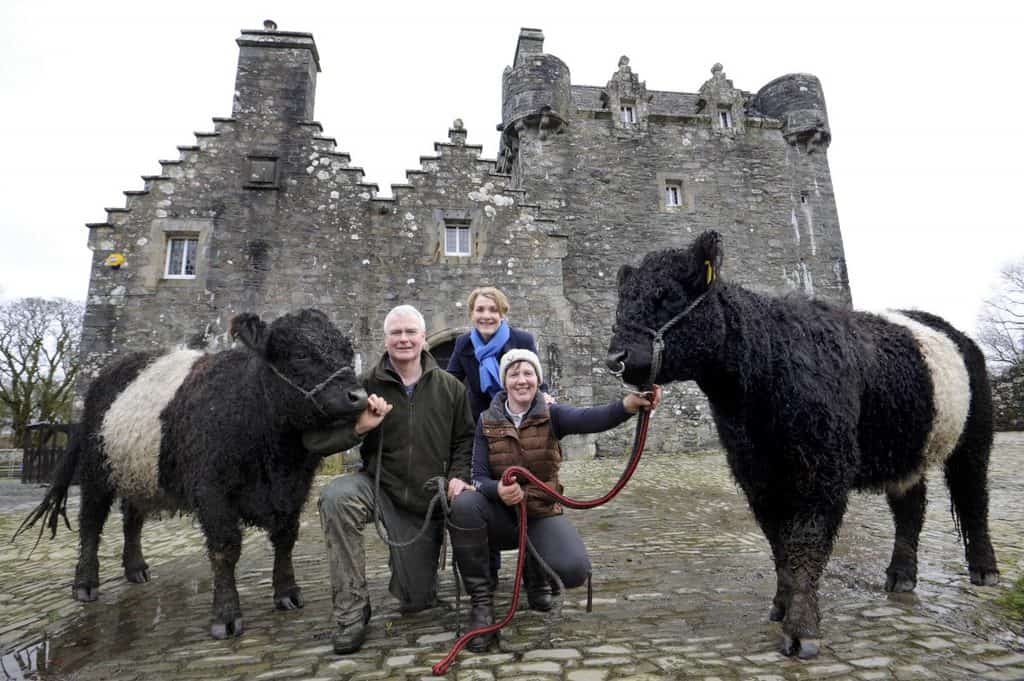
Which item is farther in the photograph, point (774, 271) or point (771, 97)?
point (771, 97)

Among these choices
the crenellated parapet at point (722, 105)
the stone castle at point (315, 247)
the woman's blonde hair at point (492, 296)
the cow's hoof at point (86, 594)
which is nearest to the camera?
the cow's hoof at point (86, 594)

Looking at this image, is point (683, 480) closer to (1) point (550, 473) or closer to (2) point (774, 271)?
(1) point (550, 473)

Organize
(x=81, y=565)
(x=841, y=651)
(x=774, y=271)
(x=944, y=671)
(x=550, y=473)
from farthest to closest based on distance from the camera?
(x=774, y=271) → (x=81, y=565) → (x=550, y=473) → (x=841, y=651) → (x=944, y=671)

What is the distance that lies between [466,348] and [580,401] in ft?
29.2

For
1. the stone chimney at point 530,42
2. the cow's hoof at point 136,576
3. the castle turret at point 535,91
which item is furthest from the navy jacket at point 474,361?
the stone chimney at point 530,42

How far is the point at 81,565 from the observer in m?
4.23

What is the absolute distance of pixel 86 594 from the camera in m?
4.14

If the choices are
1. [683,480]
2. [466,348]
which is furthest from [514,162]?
[466,348]

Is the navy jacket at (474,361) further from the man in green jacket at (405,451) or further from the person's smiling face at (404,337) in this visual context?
the person's smiling face at (404,337)

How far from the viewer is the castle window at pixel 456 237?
1364 centimetres

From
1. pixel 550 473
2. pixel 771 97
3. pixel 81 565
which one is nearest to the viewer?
pixel 550 473

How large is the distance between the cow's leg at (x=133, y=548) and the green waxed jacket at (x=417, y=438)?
2502 millimetres

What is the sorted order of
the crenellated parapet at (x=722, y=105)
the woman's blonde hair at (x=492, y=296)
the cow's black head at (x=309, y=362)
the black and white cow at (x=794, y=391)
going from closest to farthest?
1. the black and white cow at (x=794, y=391)
2. the cow's black head at (x=309, y=362)
3. the woman's blonde hair at (x=492, y=296)
4. the crenellated parapet at (x=722, y=105)

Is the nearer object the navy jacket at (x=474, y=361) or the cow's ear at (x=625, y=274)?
the cow's ear at (x=625, y=274)
